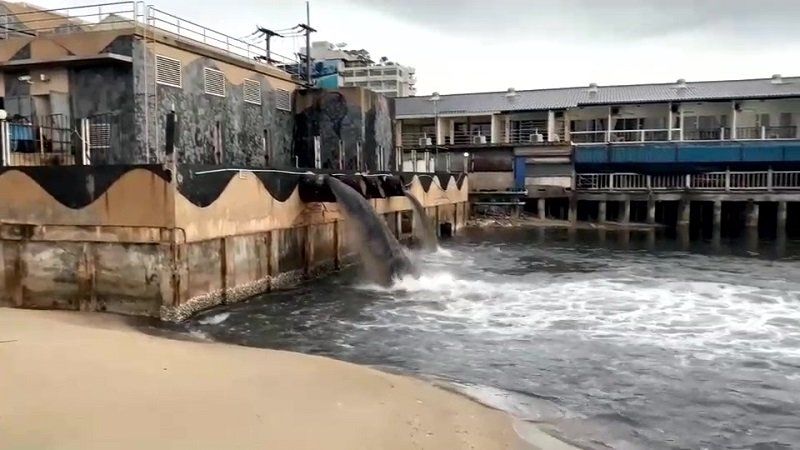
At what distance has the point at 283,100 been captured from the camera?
1134 inches

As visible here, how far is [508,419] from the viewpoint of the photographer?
26.5 feet

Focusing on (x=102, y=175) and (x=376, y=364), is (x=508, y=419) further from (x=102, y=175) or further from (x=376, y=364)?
(x=102, y=175)

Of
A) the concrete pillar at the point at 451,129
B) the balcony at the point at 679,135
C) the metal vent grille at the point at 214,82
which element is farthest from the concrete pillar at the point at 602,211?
the metal vent grille at the point at 214,82

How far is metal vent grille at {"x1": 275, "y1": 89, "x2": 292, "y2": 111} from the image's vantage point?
2828cm

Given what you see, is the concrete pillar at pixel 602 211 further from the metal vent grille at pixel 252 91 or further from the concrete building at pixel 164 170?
the metal vent grille at pixel 252 91

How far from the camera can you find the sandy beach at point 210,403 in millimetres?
6801

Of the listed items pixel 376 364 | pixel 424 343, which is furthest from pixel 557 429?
pixel 424 343

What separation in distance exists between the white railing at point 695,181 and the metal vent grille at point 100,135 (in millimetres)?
30518


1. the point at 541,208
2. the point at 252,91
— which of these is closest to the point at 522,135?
the point at 541,208

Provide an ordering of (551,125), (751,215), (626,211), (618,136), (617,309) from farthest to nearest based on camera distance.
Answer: (551,125) → (618,136) → (626,211) → (751,215) → (617,309)

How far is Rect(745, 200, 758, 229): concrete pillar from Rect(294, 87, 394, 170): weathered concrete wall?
78.2 ft

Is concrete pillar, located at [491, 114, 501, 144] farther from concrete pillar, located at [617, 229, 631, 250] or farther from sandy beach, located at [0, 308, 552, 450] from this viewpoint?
sandy beach, located at [0, 308, 552, 450]

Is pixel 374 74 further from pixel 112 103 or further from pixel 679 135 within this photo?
pixel 112 103

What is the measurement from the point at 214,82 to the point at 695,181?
3084 cm
